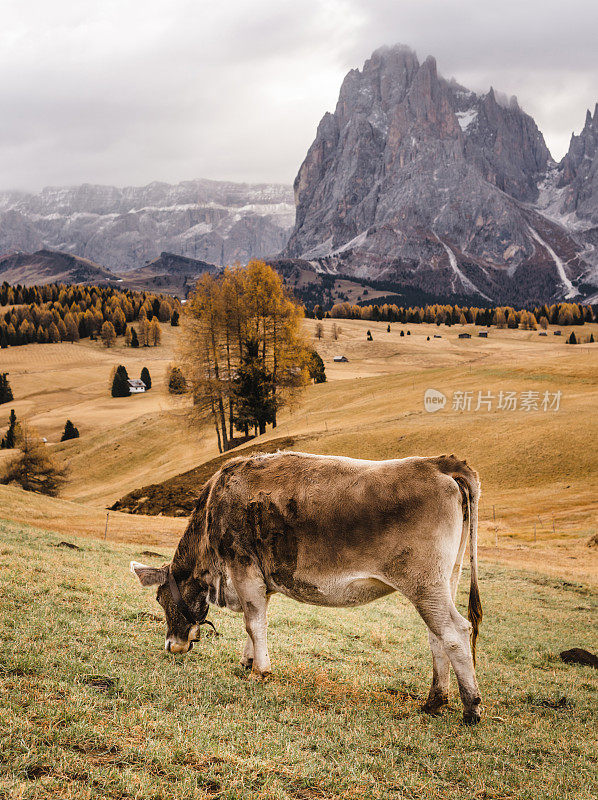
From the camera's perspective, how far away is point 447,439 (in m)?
47.8

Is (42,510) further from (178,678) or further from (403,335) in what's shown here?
(403,335)

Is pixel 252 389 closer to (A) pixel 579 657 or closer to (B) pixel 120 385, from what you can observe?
(A) pixel 579 657

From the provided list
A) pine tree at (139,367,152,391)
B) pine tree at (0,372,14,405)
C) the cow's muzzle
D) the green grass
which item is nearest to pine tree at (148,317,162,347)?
pine tree at (139,367,152,391)

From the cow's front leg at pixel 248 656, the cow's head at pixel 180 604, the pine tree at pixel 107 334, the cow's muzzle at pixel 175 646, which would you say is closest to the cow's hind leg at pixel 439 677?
the cow's front leg at pixel 248 656

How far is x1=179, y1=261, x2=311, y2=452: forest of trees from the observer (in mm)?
49844

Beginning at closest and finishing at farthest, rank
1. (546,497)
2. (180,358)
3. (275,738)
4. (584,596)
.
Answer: (275,738) → (584,596) → (546,497) → (180,358)

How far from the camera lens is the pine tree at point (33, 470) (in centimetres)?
5109

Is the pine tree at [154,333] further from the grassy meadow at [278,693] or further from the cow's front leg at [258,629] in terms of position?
the cow's front leg at [258,629]

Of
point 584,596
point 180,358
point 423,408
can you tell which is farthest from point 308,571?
point 423,408

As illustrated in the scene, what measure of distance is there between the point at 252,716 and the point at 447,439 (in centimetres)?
4331

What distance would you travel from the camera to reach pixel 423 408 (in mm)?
57562

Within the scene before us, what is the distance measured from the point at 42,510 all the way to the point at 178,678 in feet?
85.0

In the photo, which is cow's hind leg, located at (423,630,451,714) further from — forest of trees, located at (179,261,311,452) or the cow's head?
forest of trees, located at (179,261,311,452)

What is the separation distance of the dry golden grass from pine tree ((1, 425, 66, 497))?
8.34 ft
